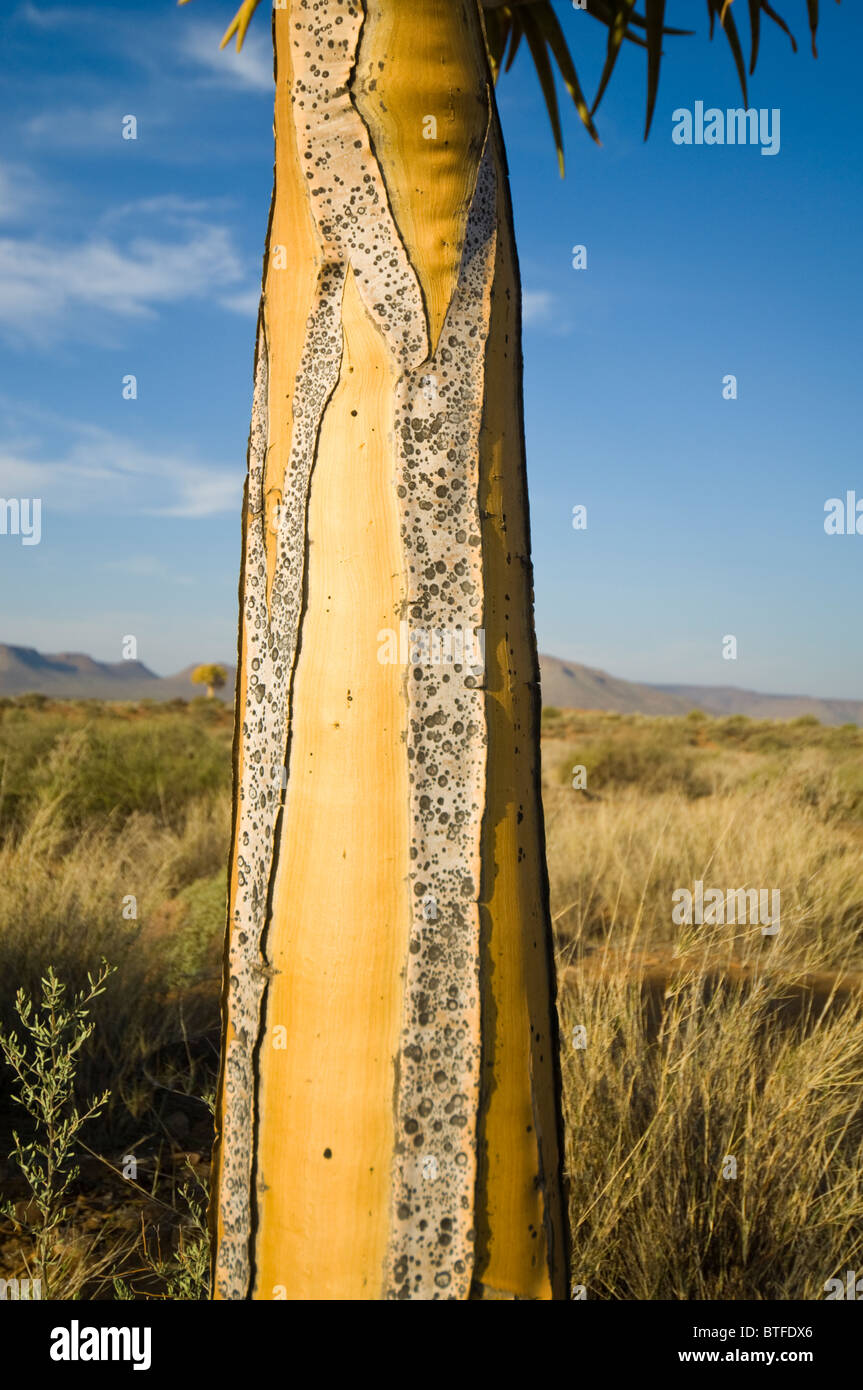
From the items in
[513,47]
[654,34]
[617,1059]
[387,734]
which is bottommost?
[617,1059]

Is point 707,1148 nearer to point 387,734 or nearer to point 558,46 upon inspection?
point 387,734

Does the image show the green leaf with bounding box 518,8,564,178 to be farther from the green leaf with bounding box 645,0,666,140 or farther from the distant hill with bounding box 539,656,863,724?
the distant hill with bounding box 539,656,863,724

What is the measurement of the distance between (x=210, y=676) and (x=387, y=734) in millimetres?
33404

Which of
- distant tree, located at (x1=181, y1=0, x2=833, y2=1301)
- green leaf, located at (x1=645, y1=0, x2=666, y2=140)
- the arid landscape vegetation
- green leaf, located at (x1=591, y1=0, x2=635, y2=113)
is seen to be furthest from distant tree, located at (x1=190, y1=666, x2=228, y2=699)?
distant tree, located at (x1=181, y1=0, x2=833, y2=1301)

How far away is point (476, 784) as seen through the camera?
1.44 meters

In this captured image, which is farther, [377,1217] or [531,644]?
[531,644]

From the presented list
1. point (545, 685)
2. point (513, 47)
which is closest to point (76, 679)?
point (545, 685)

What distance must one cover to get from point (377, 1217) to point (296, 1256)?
156 mm

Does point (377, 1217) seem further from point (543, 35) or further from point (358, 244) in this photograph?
point (543, 35)

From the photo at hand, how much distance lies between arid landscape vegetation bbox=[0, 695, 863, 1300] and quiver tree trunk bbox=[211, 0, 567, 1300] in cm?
92

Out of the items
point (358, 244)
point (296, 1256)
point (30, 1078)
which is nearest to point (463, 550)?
point (358, 244)

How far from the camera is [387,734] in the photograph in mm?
1426

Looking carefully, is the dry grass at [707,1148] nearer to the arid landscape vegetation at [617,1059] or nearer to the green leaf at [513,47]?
Result: the arid landscape vegetation at [617,1059]

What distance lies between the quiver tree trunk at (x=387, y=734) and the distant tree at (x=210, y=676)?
31903 millimetres
